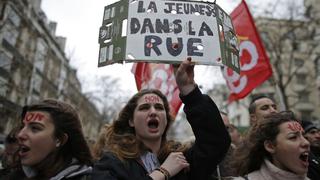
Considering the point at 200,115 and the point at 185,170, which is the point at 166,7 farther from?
the point at 185,170

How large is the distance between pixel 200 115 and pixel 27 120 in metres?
1.23

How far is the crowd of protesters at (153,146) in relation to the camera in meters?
2.68

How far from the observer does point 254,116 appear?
464 centimetres

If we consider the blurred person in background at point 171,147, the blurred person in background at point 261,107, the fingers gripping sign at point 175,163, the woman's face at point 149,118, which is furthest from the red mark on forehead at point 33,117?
the blurred person in background at point 261,107

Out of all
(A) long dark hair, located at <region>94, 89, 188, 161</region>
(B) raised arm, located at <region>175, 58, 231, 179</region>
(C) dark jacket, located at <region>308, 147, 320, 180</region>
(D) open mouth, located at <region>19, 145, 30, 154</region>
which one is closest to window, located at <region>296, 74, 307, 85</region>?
(C) dark jacket, located at <region>308, 147, 320, 180</region>

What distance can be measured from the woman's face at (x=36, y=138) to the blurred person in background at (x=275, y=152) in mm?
1454

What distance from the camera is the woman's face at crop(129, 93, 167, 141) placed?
116 inches

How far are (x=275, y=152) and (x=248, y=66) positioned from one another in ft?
12.6

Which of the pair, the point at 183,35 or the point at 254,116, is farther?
the point at 254,116

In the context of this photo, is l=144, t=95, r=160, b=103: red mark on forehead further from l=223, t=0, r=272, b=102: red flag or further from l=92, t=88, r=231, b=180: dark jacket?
l=223, t=0, r=272, b=102: red flag

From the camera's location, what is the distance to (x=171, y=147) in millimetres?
3006

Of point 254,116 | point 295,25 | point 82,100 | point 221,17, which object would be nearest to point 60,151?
point 221,17

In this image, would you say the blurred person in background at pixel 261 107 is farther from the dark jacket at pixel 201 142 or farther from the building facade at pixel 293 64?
the building facade at pixel 293 64

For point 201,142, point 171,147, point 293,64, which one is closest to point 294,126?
point 201,142
